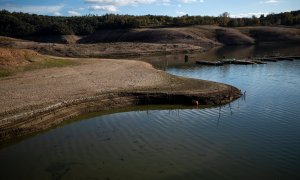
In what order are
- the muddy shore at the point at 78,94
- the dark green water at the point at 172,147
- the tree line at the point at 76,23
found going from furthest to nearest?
the tree line at the point at 76,23 → the muddy shore at the point at 78,94 → the dark green water at the point at 172,147

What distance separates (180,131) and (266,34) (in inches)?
3753

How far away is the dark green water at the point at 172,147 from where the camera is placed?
16.0 m

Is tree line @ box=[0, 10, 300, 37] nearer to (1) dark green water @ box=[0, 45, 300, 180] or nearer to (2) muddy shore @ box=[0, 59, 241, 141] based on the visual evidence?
(2) muddy shore @ box=[0, 59, 241, 141]

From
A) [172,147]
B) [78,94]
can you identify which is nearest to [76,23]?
[78,94]

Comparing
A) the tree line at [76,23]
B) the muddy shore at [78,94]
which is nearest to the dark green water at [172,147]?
the muddy shore at [78,94]

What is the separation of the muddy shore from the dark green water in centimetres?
143

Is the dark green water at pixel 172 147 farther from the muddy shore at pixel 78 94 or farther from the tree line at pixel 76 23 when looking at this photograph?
the tree line at pixel 76 23

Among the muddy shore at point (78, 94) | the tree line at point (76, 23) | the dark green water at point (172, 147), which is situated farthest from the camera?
the tree line at point (76, 23)

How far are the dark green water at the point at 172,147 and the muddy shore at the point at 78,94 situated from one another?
143 centimetres

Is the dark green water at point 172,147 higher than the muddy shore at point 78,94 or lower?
lower

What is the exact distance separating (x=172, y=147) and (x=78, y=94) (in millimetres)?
11694

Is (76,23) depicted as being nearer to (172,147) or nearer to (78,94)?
(78,94)

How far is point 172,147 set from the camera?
18.8 m

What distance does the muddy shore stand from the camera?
22.5 metres
